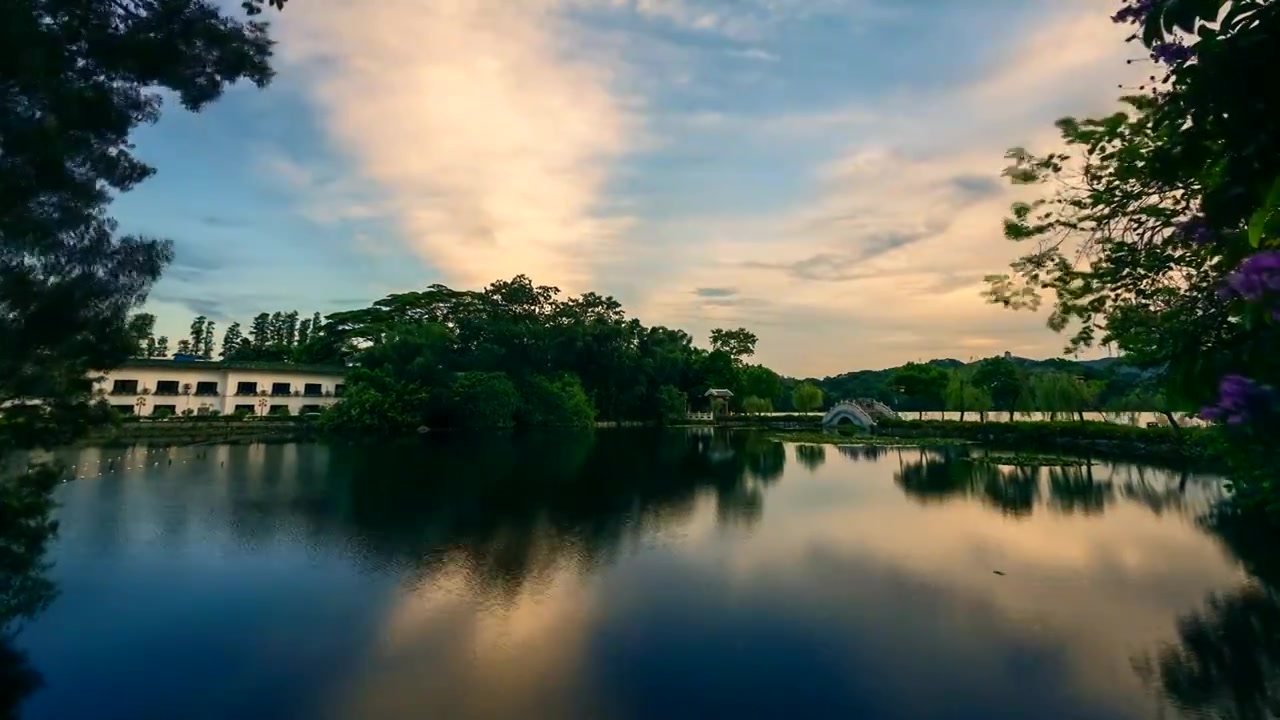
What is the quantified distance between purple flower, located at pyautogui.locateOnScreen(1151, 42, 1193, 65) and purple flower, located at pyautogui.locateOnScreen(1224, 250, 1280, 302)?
1.63m

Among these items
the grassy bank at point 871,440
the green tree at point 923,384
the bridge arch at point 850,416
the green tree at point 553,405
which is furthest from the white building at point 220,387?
the green tree at point 923,384

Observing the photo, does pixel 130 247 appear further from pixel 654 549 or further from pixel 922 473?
pixel 922 473

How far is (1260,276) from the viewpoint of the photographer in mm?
1498

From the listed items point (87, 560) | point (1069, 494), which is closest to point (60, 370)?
point (87, 560)

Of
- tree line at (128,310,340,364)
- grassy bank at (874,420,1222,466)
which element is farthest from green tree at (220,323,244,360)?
grassy bank at (874,420,1222,466)

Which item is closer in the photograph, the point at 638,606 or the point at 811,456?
the point at 638,606

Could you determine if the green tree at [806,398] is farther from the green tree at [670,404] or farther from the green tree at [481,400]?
the green tree at [481,400]

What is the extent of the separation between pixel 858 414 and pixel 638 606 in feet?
126

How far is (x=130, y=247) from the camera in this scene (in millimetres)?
7809

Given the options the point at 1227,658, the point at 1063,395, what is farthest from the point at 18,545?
the point at 1063,395

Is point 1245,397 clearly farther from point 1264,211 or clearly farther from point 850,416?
point 850,416

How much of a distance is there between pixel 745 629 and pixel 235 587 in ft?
25.4

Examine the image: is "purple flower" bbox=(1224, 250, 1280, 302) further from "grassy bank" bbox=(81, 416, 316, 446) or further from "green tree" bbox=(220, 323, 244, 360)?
"green tree" bbox=(220, 323, 244, 360)

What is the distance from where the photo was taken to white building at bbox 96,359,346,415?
38.0 m
